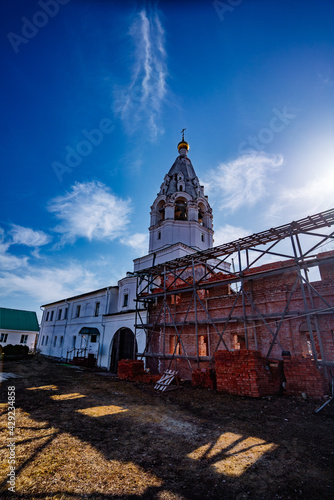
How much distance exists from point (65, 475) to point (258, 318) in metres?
9.33

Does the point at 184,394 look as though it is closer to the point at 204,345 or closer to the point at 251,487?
the point at 204,345

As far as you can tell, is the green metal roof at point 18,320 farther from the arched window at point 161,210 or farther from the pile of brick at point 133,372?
the pile of brick at point 133,372

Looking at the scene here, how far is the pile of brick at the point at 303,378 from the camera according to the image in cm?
795

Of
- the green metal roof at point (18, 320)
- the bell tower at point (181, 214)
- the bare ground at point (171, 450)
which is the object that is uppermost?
the bell tower at point (181, 214)

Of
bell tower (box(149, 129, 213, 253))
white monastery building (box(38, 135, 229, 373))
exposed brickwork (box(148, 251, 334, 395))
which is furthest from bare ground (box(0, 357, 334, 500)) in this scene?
bell tower (box(149, 129, 213, 253))

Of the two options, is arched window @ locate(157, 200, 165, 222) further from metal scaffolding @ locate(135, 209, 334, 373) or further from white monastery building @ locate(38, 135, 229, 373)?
metal scaffolding @ locate(135, 209, 334, 373)

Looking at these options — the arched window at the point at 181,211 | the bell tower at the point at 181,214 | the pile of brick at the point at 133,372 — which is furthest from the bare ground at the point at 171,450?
the arched window at the point at 181,211

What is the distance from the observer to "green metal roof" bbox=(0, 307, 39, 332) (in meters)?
36.5

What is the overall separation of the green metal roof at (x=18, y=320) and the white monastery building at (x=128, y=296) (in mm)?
8714

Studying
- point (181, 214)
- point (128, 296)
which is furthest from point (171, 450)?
point (181, 214)

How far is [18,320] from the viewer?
38.2 meters

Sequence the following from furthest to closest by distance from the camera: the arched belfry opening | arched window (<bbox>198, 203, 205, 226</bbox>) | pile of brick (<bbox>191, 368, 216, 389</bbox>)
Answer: arched window (<bbox>198, 203, 205, 226</bbox>) → the arched belfry opening → pile of brick (<bbox>191, 368, 216, 389</bbox>)

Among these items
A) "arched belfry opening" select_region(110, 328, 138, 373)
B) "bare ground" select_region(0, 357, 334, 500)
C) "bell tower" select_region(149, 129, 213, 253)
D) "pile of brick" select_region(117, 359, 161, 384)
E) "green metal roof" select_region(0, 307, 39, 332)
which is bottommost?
"bare ground" select_region(0, 357, 334, 500)

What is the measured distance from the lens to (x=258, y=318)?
10.9m
